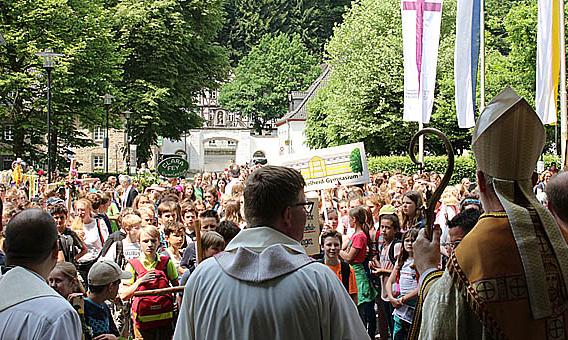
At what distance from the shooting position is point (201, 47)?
55.0 meters

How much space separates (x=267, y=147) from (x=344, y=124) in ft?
162

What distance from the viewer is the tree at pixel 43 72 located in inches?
1629

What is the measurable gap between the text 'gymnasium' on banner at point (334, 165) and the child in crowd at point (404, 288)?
313cm

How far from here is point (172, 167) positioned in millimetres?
18062

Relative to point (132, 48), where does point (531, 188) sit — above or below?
below

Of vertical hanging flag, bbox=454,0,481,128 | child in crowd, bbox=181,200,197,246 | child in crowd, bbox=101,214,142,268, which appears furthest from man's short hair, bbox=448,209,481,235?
vertical hanging flag, bbox=454,0,481,128

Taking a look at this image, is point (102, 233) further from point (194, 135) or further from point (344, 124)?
point (194, 135)

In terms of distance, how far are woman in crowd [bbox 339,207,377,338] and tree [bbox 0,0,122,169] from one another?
111ft

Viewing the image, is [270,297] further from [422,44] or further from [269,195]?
[422,44]

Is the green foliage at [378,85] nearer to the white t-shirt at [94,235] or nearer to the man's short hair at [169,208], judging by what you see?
the man's short hair at [169,208]

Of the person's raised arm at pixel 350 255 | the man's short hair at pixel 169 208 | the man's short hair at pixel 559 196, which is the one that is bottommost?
the person's raised arm at pixel 350 255

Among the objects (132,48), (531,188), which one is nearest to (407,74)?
(531,188)

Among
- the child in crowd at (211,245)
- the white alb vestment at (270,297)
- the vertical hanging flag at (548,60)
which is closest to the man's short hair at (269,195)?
the white alb vestment at (270,297)

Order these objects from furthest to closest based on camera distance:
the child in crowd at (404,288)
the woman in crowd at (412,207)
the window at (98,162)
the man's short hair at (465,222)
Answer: the window at (98,162), the woman in crowd at (412,207), the child in crowd at (404,288), the man's short hair at (465,222)
